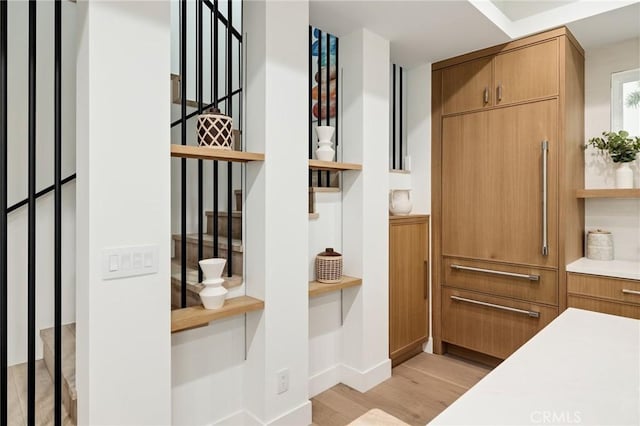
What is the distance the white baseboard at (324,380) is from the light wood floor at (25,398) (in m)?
1.33

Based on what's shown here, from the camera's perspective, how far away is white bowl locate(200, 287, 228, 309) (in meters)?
1.86

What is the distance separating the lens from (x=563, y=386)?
3.14 feet

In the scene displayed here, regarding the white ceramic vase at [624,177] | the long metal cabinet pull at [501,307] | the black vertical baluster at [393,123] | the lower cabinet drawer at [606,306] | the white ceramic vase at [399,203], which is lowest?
the long metal cabinet pull at [501,307]

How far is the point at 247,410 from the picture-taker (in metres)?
2.11

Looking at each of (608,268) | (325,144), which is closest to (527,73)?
(608,268)

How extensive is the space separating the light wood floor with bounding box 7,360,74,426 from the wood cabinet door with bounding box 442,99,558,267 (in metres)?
2.66

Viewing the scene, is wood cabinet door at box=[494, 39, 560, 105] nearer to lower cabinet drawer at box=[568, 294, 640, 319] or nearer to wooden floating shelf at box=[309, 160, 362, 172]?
wooden floating shelf at box=[309, 160, 362, 172]

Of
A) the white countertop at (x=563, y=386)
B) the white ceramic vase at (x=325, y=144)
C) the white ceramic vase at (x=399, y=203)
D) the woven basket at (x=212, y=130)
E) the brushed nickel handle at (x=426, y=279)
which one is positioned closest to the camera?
the white countertop at (x=563, y=386)

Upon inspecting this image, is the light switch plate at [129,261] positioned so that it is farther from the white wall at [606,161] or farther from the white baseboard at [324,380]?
the white wall at [606,161]

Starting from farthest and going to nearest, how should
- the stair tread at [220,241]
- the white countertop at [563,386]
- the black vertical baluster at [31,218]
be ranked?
1. the stair tread at [220,241]
2. the black vertical baluster at [31,218]
3. the white countertop at [563,386]

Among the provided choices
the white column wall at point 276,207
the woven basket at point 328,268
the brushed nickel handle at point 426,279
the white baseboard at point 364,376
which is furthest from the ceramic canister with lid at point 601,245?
the white column wall at point 276,207

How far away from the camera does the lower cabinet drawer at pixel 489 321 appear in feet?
8.86

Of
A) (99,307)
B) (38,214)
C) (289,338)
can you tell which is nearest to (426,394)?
(289,338)

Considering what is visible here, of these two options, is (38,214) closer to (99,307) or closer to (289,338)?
(99,307)
